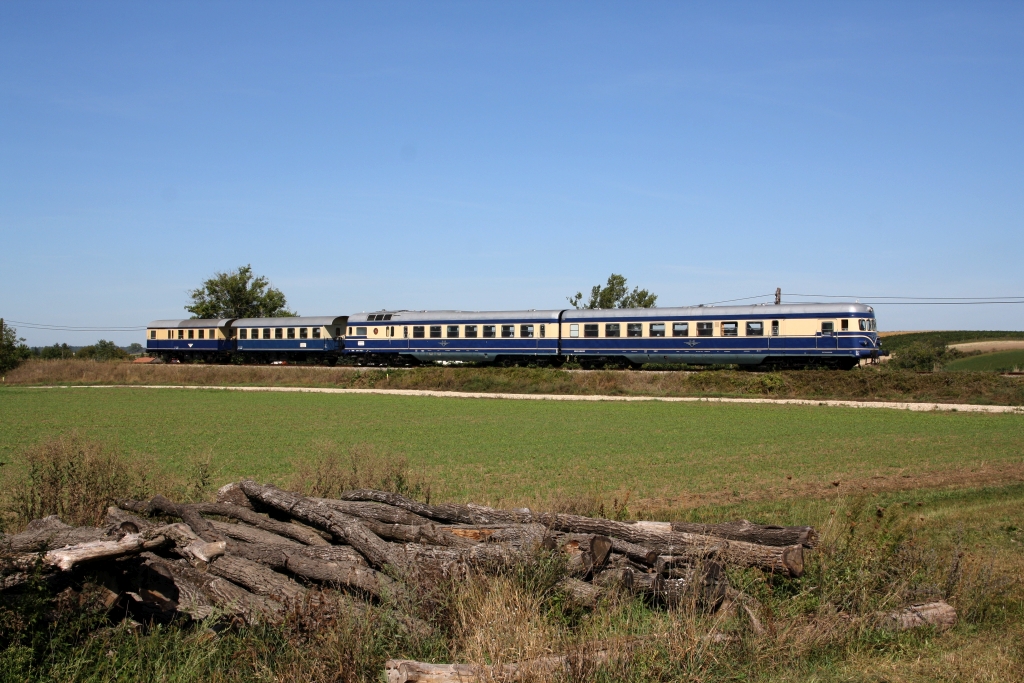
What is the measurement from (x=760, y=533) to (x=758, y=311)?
3412 cm

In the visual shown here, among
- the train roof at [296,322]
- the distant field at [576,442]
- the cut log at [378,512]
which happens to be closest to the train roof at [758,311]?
the distant field at [576,442]

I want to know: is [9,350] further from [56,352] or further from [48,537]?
[48,537]

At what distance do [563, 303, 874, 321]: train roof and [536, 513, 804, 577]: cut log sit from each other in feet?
111

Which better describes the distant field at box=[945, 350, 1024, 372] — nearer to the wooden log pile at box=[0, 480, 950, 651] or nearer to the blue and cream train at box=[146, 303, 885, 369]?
the blue and cream train at box=[146, 303, 885, 369]

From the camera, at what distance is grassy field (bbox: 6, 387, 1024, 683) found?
19.7 ft

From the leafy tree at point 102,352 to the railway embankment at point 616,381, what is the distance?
22.4 metres

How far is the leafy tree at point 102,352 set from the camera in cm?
8019

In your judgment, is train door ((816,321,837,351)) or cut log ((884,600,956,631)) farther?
train door ((816,321,837,351))

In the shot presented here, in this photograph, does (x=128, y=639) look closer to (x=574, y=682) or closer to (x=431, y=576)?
(x=431, y=576)

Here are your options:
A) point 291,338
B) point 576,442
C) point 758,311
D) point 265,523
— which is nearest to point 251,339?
point 291,338

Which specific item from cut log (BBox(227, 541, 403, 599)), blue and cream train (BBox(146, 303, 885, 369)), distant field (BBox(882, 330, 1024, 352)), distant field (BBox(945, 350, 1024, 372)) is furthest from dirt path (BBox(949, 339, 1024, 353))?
cut log (BBox(227, 541, 403, 599))

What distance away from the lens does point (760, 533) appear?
8.10 meters

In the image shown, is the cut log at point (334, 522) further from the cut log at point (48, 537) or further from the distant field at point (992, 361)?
the distant field at point (992, 361)

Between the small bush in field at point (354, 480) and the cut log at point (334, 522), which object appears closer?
the cut log at point (334, 522)
